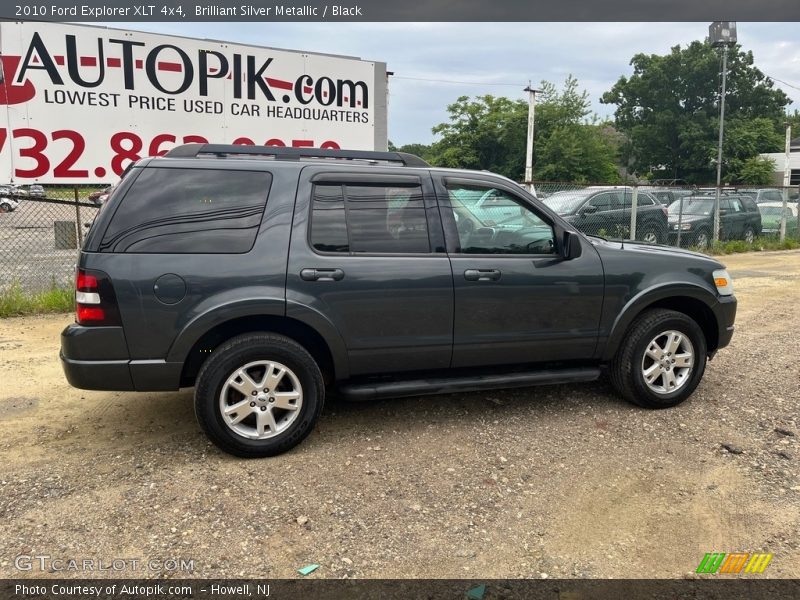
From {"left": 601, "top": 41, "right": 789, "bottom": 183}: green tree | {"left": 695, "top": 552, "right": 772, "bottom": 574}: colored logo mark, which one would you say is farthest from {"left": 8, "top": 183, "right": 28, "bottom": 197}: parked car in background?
{"left": 601, "top": 41, "right": 789, "bottom": 183}: green tree

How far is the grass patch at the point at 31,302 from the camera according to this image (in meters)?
7.41

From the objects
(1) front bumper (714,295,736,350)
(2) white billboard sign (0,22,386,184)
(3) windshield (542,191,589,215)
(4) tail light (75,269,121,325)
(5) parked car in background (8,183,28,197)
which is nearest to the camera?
(4) tail light (75,269,121,325)

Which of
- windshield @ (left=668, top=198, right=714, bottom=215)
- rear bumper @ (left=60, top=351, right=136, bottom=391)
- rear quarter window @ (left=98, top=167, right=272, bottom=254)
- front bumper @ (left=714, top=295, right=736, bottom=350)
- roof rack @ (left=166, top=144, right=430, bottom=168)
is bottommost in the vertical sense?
rear bumper @ (left=60, top=351, right=136, bottom=391)

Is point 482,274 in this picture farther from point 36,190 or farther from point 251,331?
point 36,190

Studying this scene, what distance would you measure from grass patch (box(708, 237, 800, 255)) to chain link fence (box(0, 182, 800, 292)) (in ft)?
0.67

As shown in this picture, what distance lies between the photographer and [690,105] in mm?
53562

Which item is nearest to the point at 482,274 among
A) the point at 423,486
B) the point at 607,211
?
the point at 423,486

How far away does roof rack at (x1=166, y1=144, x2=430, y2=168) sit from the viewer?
4043 millimetres

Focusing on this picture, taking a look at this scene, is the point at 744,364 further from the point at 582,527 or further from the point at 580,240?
the point at 582,527

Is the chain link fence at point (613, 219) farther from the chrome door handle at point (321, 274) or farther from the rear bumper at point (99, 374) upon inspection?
the chrome door handle at point (321, 274)

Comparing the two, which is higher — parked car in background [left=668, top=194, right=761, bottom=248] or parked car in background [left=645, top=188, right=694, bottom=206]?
parked car in background [left=645, top=188, right=694, bottom=206]

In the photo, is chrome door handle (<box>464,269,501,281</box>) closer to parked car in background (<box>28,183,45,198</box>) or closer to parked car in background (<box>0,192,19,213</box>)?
parked car in background (<box>28,183,45,198</box>)

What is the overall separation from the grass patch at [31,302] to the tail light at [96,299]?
469cm

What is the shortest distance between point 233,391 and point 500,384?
70.1 inches
